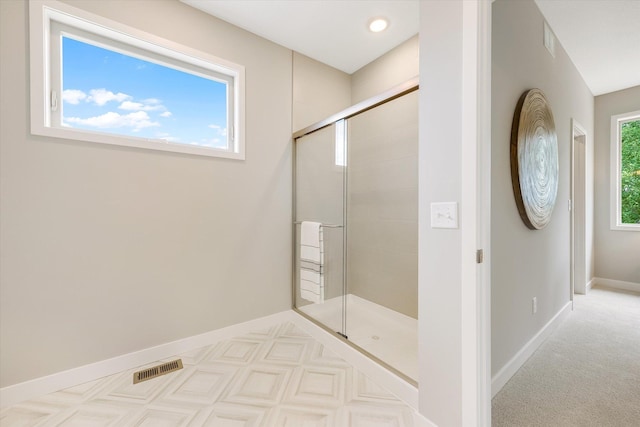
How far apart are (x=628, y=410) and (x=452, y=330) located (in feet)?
4.09

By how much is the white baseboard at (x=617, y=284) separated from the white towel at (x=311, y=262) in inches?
160

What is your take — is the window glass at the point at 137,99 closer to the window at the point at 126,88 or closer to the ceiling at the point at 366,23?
the window at the point at 126,88

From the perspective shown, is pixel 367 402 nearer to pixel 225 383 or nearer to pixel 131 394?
pixel 225 383

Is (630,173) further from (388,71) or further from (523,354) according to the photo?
(388,71)

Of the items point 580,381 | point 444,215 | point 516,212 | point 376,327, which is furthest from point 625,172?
point 444,215

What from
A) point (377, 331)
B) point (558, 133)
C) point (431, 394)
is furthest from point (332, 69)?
point (431, 394)

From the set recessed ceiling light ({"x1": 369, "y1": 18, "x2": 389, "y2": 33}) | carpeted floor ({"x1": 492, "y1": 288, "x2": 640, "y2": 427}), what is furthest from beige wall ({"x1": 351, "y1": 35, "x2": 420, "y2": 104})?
carpeted floor ({"x1": 492, "y1": 288, "x2": 640, "y2": 427})

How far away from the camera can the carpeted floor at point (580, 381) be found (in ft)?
4.64

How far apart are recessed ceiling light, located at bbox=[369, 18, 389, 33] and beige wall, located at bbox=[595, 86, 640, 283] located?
3495mm

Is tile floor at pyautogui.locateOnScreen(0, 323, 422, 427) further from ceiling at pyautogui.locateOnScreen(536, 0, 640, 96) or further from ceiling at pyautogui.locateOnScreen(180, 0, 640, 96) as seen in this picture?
ceiling at pyautogui.locateOnScreen(536, 0, 640, 96)

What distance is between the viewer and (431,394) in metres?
1.28

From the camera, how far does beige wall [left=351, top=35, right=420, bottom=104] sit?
239cm

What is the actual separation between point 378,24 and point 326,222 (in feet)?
5.60

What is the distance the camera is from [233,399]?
1.52 metres
